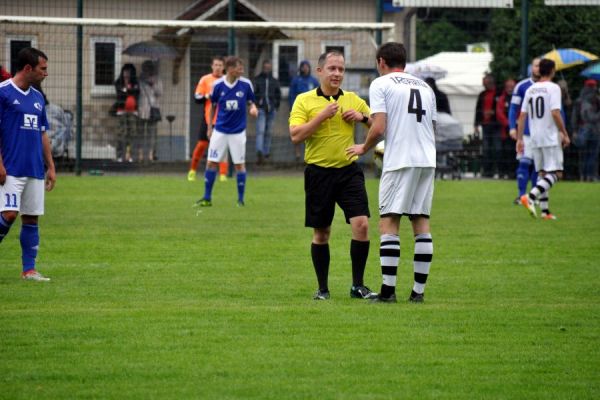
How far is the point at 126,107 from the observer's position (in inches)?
994

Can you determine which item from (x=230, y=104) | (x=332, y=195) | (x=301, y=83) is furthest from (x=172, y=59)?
(x=332, y=195)

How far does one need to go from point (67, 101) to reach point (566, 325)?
18.0m

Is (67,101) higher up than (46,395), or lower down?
higher up

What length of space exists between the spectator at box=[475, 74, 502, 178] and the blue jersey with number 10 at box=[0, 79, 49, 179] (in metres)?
16.8

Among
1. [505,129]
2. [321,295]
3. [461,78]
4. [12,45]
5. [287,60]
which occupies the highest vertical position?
[12,45]

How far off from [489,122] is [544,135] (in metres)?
8.99

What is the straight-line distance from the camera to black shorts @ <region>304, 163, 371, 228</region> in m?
10.0

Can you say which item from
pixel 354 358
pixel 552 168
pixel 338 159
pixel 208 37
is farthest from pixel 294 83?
pixel 354 358

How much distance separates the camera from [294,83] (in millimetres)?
25422

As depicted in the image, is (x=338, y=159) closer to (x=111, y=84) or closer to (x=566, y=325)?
(x=566, y=325)

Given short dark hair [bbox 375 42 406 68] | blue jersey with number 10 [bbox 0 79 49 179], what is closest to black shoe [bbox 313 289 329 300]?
short dark hair [bbox 375 42 406 68]

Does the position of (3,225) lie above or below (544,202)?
above

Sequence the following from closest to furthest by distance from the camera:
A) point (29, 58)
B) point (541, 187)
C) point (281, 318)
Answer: point (281, 318) → point (29, 58) → point (541, 187)

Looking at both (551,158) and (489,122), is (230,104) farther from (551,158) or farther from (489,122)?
(489,122)
